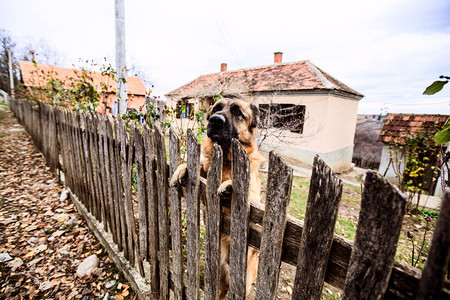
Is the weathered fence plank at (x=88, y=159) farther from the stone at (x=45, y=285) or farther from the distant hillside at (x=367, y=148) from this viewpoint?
the distant hillside at (x=367, y=148)

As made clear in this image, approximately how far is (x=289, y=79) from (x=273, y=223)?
13680 mm

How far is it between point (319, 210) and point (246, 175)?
37 cm

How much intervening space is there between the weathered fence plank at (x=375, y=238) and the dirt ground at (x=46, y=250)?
7.76ft

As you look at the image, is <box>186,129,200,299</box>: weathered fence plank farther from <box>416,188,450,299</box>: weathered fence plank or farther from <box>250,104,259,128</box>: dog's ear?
<box>250,104,259,128</box>: dog's ear

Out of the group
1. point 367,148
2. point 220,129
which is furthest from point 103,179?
point 367,148

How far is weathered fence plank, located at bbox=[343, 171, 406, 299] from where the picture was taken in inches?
24.3

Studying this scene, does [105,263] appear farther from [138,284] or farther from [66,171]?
[66,171]

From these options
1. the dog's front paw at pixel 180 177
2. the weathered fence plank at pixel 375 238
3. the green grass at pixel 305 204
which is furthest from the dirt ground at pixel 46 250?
the green grass at pixel 305 204

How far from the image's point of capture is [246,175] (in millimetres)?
1033

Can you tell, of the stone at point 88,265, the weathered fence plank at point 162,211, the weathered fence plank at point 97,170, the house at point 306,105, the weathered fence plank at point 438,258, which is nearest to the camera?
the weathered fence plank at point 438,258

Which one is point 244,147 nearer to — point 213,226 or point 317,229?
point 213,226

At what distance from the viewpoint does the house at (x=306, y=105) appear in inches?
448

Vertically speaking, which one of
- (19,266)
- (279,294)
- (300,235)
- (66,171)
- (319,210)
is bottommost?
(279,294)

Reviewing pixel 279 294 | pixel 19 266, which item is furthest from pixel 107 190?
pixel 279 294
